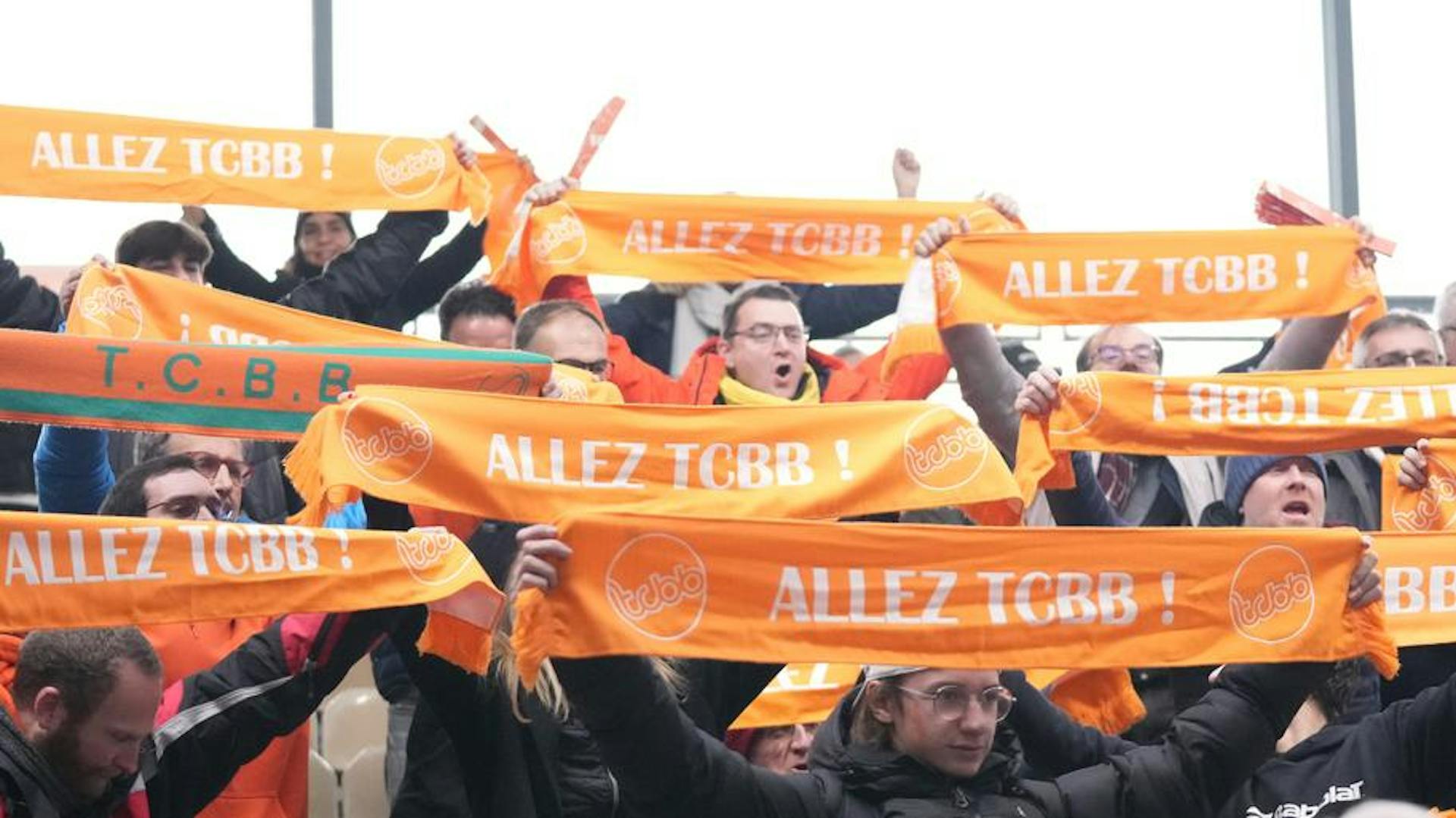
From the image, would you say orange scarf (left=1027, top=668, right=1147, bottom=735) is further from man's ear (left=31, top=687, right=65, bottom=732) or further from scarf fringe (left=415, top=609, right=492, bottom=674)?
man's ear (left=31, top=687, right=65, bottom=732)

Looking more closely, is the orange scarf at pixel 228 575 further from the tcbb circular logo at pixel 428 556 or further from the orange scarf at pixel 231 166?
the orange scarf at pixel 231 166

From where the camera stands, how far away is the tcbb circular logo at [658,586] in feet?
15.1

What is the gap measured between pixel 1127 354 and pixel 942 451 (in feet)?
5.77

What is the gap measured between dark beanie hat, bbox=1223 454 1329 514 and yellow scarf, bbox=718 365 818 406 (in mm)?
1275

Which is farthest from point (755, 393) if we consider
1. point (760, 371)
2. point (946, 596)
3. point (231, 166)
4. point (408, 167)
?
point (946, 596)

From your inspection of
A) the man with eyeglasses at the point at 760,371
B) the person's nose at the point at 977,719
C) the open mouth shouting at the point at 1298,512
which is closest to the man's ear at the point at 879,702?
the person's nose at the point at 977,719

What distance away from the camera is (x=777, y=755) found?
6.21 meters

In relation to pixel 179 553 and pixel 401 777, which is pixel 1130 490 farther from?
pixel 179 553

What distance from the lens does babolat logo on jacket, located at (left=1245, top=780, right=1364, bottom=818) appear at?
5.25 m

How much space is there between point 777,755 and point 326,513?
1.43 meters

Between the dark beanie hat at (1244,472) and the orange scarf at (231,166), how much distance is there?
2738mm

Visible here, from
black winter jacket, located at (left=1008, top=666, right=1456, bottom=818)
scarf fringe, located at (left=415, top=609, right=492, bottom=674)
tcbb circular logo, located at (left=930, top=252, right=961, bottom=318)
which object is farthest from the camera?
tcbb circular logo, located at (left=930, top=252, right=961, bottom=318)

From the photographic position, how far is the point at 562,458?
5391mm

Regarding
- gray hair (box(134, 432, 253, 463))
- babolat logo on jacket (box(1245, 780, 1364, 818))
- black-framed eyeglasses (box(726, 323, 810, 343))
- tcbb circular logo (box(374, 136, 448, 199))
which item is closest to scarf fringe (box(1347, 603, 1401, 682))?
babolat logo on jacket (box(1245, 780, 1364, 818))
